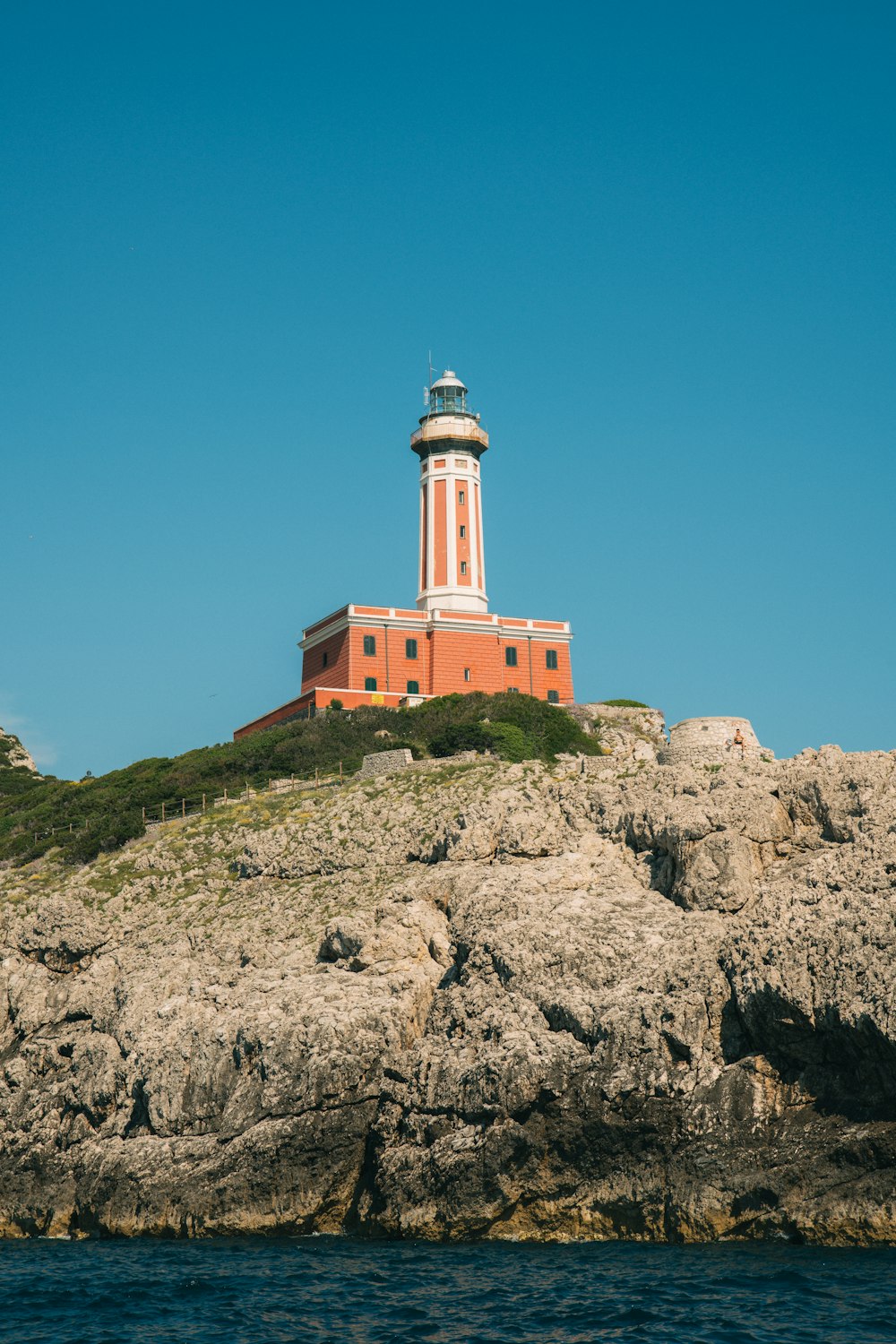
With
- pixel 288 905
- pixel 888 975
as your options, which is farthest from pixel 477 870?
pixel 888 975

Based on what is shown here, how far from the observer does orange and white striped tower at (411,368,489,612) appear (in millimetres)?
71000

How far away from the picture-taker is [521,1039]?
1046 inches

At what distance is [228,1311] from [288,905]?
668 inches

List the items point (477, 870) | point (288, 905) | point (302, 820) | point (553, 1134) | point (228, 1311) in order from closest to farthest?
1. point (228, 1311)
2. point (553, 1134)
3. point (477, 870)
4. point (288, 905)
5. point (302, 820)

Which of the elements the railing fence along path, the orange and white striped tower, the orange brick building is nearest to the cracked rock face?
the railing fence along path

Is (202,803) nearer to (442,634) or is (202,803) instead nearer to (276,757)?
(276,757)

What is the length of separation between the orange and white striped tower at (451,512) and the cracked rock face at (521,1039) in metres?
34.2

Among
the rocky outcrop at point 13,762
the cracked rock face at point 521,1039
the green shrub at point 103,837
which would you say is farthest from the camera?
the rocky outcrop at point 13,762

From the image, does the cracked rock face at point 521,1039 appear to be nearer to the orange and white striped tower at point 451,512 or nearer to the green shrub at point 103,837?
the green shrub at point 103,837

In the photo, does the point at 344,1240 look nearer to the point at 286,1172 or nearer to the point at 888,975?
the point at 286,1172

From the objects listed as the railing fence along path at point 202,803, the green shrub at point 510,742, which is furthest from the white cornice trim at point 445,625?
the railing fence along path at point 202,803

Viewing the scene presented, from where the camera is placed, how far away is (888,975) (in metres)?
23.8

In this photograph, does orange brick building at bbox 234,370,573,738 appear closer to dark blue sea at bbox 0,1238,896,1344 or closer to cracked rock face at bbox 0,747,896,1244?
cracked rock face at bbox 0,747,896,1244

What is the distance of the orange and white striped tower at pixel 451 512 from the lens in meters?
71.0
